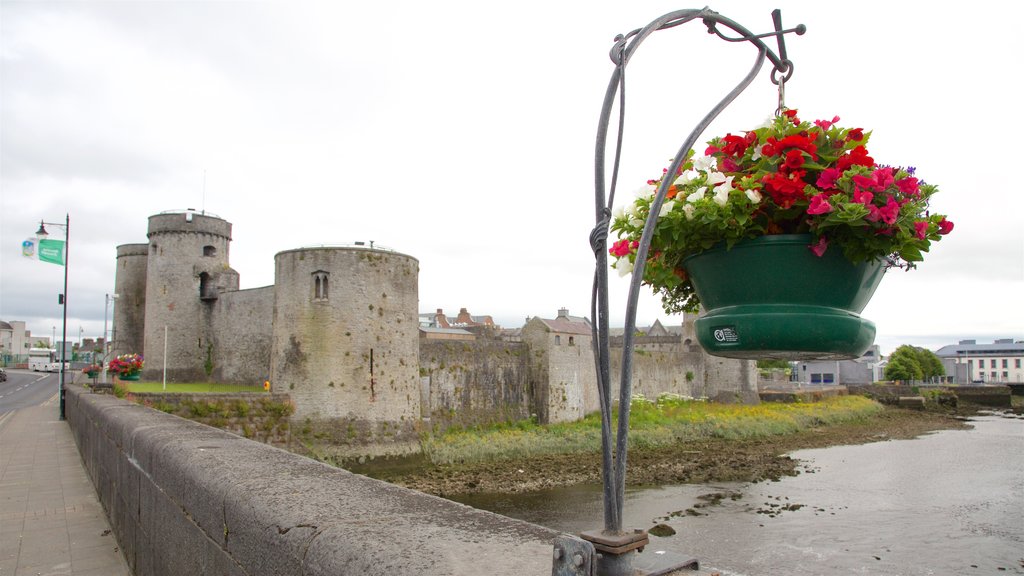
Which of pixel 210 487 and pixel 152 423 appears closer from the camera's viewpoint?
pixel 210 487

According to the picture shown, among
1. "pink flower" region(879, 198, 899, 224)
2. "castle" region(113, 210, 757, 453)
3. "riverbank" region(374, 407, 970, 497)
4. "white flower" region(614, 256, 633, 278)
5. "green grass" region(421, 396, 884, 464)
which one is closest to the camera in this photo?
"pink flower" region(879, 198, 899, 224)

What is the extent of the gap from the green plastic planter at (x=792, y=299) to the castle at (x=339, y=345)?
1592 centimetres

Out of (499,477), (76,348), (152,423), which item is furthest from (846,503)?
(76,348)

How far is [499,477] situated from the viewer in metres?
18.4

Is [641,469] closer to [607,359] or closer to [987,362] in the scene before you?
[607,359]

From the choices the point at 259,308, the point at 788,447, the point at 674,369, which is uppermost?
the point at 259,308

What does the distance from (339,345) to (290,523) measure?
15592 mm

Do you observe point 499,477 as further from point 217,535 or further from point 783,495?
point 217,535

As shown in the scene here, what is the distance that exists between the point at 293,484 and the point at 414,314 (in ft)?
52.9

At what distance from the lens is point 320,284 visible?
17.2m

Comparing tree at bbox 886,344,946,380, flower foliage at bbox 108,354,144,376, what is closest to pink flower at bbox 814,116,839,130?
flower foliage at bbox 108,354,144,376

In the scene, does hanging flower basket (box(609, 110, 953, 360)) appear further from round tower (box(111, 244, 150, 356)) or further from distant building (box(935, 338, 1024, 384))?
distant building (box(935, 338, 1024, 384))

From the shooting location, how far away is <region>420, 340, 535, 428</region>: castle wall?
21.6 metres

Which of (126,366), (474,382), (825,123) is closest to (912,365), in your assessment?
(474,382)
